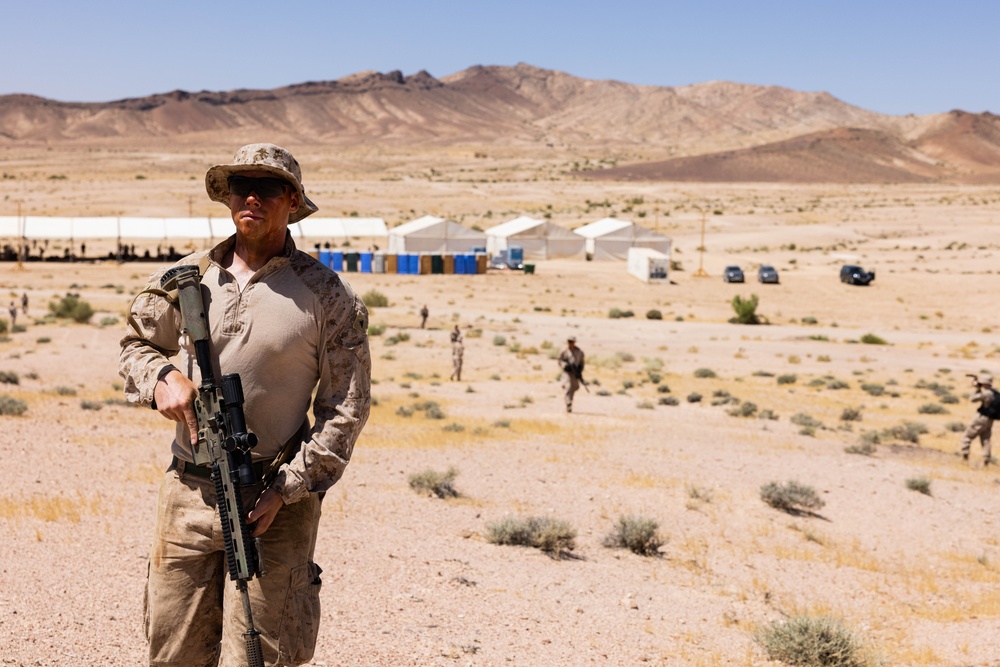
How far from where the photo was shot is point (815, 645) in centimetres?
647

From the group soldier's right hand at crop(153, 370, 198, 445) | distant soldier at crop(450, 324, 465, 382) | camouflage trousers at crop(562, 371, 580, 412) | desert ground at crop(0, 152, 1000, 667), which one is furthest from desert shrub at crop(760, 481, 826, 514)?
distant soldier at crop(450, 324, 465, 382)

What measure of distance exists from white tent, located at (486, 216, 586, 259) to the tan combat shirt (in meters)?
57.8

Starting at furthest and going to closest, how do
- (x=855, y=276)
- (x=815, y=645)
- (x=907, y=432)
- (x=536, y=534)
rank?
1. (x=855, y=276)
2. (x=907, y=432)
3. (x=536, y=534)
4. (x=815, y=645)

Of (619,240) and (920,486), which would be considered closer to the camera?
(920,486)

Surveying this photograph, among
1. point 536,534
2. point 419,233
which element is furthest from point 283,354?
point 419,233

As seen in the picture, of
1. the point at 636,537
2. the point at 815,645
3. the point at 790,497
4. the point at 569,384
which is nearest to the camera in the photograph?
the point at 815,645

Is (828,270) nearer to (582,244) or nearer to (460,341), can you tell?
(582,244)

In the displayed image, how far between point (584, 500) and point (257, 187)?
865 cm

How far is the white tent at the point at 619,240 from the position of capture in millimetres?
61250

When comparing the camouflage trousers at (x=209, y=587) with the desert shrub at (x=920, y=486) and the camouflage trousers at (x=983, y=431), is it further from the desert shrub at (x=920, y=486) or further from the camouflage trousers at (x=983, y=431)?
the camouflage trousers at (x=983, y=431)

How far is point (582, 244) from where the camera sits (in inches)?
2496

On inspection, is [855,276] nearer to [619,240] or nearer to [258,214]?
[619,240]

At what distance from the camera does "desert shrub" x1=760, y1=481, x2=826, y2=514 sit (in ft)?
38.3

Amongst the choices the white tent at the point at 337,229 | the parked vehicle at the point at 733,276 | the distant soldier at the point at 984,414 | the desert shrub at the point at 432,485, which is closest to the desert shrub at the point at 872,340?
the parked vehicle at the point at 733,276
